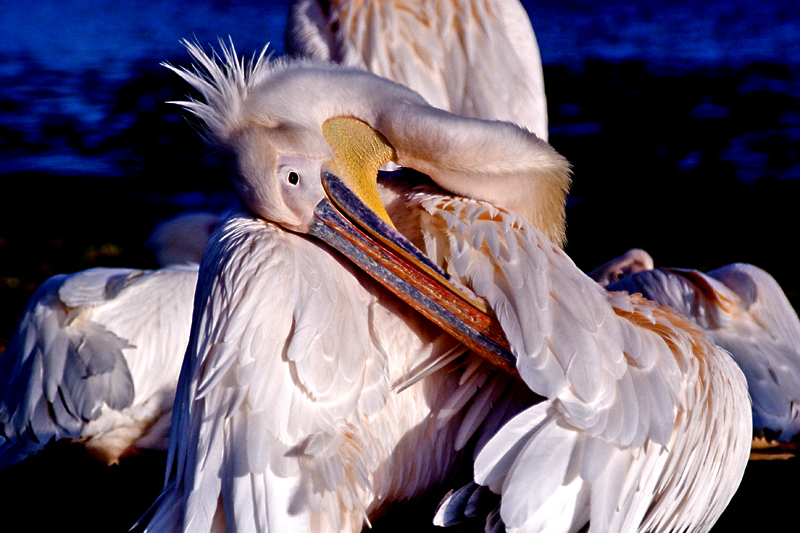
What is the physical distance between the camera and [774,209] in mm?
6047

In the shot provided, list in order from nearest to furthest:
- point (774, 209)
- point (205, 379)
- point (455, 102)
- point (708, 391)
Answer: point (205, 379), point (708, 391), point (455, 102), point (774, 209)

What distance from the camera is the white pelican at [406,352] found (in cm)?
148

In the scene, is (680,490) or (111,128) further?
(111,128)

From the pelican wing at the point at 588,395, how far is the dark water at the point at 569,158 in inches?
20.2

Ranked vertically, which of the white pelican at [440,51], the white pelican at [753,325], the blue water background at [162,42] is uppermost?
the white pelican at [440,51]

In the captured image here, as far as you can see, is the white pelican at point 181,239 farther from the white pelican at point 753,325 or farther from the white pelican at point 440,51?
the white pelican at point 753,325

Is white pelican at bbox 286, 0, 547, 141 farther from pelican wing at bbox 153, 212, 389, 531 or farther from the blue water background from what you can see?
the blue water background

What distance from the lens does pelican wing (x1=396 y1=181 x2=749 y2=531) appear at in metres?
1.47

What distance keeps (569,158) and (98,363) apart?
17.2 feet

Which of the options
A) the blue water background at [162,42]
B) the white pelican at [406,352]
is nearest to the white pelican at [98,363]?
the white pelican at [406,352]

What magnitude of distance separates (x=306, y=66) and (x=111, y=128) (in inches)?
288

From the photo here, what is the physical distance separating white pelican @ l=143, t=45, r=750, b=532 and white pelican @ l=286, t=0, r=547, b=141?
0.72 metres

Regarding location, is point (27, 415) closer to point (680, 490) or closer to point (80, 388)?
point (80, 388)

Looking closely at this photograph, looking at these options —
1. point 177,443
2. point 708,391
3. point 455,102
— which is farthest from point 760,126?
point 177,443
